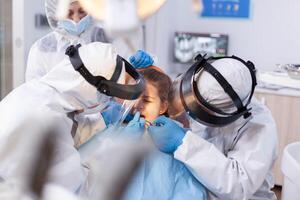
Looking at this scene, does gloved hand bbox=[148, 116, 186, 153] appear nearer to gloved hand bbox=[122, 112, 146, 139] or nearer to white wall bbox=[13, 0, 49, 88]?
gloved hand bbox=[122, 112, 146, 139]

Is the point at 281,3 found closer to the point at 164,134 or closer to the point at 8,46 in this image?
the point at 8,46

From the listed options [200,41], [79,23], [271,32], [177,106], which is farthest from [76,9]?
[271,32]

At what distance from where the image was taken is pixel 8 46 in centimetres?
249

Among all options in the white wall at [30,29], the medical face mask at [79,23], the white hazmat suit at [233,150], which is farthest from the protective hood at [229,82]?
the white wall at [30,29]

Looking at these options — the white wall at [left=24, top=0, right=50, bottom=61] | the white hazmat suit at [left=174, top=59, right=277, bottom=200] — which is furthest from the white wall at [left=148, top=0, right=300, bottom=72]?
the white hazmat suit at [left=174, top=59, right=277, bottom=200]

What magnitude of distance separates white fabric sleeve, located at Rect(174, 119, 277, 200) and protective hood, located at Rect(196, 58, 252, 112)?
0.47 ft

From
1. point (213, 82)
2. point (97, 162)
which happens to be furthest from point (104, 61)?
point (97, 162)

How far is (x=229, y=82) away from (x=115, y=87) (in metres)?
0.37

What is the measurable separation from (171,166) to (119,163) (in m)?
0.75

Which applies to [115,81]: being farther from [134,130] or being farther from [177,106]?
[177,106]

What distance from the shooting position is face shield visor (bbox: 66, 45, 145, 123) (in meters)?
0.52

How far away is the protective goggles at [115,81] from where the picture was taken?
515 millimetres

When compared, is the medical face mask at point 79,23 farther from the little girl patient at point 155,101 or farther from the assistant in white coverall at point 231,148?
the assistant in white coverall at point 231,148

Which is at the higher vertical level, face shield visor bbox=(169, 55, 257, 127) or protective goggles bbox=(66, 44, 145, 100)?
protective goggles bbox=(66, 44, 145, 100)
